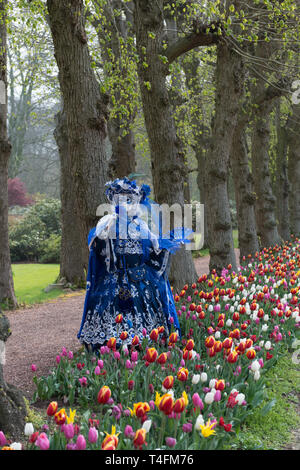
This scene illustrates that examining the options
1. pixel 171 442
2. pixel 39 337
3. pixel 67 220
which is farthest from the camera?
pixel 67 220

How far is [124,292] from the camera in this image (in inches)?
215

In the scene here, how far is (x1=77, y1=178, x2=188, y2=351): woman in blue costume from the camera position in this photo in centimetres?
538

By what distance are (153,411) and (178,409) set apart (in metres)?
0.70

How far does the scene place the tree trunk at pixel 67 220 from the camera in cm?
1228

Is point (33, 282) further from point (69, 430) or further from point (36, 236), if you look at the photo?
point (69, 430)

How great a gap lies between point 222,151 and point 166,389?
690 centimetres

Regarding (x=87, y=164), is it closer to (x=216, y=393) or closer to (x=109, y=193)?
(x=109, y=193)

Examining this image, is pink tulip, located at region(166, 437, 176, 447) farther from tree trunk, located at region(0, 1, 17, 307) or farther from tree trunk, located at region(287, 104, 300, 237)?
tree trunk, located at region(287, 104, 300, 237)

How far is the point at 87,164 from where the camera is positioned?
588cm

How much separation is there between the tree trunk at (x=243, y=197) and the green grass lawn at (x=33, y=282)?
4867mm

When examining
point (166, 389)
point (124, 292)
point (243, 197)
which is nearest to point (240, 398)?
point (166, 389)

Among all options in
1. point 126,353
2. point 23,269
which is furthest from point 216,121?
point 23,269

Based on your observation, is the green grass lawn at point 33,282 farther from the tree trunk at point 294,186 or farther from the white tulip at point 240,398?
the tree trunk at point 294,186

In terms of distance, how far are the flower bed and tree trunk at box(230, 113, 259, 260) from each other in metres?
6.08
